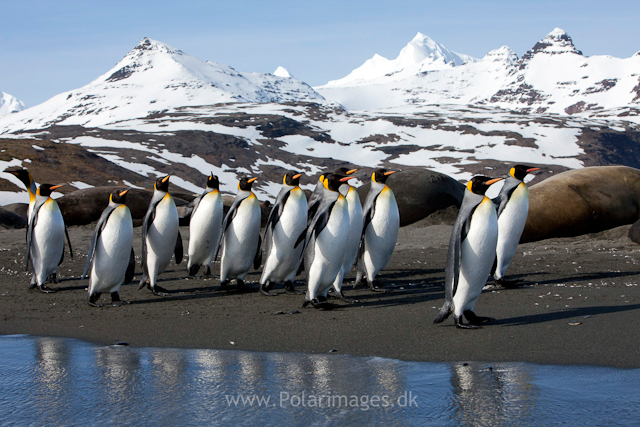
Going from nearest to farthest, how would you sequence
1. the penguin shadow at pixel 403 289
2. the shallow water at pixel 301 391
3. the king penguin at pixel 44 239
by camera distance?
the shallow water at pixel 301 391 < the penguin shadow at pixel 403 289 < the king penguin at pixel 44 239

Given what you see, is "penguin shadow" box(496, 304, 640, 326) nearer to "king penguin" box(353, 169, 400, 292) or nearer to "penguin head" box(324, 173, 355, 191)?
"penguin head" box(324, 173, 355, 191)

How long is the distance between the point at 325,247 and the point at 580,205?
21.7ft

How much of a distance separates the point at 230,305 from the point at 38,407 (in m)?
3.60

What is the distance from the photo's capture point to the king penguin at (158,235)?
8.05 metres

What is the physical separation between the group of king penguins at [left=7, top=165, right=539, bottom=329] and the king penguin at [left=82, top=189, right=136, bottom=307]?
0.01 metres

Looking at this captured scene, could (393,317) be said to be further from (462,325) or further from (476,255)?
(476,255)

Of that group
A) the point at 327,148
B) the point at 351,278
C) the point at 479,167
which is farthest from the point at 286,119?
the point at 351,278

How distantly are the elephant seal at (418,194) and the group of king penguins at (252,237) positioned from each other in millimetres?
6100

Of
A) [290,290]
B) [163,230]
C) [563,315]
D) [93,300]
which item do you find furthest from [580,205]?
[93,300]

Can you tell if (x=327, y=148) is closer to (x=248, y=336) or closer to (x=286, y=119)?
(x=286, y=119)

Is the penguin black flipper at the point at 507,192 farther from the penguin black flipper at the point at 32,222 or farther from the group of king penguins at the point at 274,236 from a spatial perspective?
the penguin black flipper at the point at 32,222

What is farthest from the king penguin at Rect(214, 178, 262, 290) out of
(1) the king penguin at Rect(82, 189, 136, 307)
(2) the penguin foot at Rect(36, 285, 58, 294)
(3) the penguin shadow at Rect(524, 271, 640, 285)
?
(3) the penguin shadow at Rect(524, 271, 640, 285)

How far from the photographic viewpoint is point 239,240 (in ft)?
26.9

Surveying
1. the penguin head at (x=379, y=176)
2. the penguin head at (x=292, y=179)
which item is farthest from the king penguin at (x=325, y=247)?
the penguin head at (x=379, y=176)
